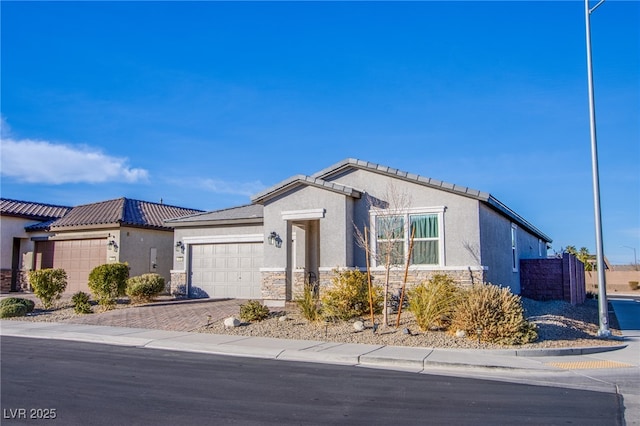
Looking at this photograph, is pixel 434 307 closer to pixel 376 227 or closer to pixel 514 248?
pixel 376 227

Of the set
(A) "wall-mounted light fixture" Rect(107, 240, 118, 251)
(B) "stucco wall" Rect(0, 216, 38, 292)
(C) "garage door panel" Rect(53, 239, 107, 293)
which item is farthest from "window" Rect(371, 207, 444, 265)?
(B) "stucco wall" Rect(0, 216, 38, 292)

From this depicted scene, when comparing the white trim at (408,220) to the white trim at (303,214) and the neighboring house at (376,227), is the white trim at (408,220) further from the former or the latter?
the white trim at (303,214)

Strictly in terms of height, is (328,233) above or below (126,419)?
above

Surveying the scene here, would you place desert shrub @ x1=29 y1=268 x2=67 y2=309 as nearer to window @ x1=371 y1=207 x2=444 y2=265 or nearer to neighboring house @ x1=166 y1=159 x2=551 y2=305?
neighboring house @ x1=166 y1=159 x2=551 y2=305

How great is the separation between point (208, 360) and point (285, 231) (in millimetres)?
7943

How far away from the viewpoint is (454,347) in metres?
12.2

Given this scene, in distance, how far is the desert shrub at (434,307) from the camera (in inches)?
534

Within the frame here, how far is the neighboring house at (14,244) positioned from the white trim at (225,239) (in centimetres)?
1094

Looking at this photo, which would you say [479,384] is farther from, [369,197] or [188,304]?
[188,304]


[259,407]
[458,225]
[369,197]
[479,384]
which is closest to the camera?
[259,407]

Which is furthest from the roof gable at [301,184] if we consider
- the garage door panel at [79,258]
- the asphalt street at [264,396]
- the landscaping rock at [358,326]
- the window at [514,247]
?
the garage door panel at [79,258]

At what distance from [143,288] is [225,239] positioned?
13.2 feet

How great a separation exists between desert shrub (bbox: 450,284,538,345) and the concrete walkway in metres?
0.74

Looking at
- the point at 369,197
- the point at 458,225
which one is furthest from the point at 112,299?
the point at 458,225
